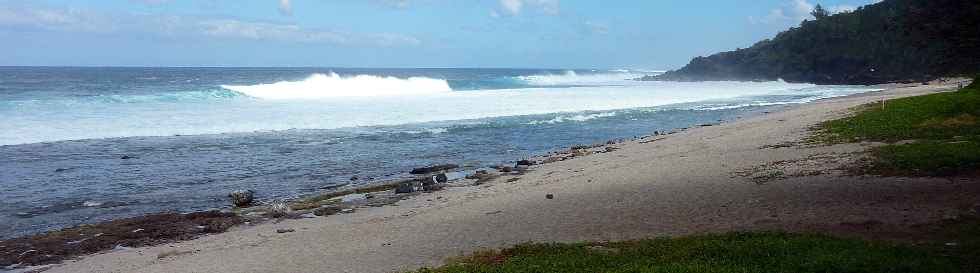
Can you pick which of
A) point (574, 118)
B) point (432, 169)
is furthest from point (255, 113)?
point (432, 169)

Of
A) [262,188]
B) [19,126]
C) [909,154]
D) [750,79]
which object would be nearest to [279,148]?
[262,188]

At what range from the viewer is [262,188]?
17.5 meters

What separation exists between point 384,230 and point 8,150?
61.6ft

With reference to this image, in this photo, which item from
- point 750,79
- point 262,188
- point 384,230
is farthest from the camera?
point 750,79

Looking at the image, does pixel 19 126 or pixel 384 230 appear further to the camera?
pixel 19 126

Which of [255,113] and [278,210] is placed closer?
[278,210]

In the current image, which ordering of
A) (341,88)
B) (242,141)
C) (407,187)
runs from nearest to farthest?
(407,187) < (242,141) < (341,88)

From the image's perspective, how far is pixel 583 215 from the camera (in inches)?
468

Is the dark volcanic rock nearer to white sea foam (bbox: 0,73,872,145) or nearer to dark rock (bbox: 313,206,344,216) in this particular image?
dark rock (bbox: 313,206,344,216)

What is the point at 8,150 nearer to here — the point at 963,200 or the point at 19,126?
the point at 19,126

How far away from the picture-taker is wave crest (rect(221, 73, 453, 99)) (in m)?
58.9

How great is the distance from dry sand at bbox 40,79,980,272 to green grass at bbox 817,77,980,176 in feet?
2.55

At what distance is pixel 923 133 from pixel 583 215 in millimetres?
10029

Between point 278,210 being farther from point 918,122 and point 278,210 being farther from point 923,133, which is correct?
point 918,122
